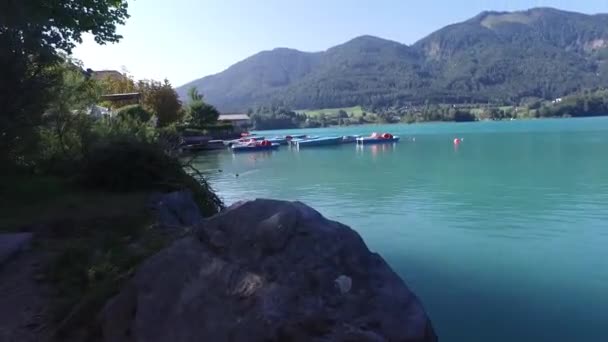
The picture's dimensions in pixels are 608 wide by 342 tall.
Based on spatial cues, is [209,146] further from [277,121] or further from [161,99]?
[277,121]

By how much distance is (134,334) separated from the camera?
13.0 feet

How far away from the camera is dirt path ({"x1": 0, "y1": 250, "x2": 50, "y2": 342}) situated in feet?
15.2

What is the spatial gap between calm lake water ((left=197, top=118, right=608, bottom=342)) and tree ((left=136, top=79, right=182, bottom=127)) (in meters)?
21.6

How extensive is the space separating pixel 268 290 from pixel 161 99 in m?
53.0

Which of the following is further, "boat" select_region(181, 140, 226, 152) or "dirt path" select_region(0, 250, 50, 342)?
"boat" select_region(181, 140, 226, 152)

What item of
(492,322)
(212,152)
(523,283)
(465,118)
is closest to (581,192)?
(523,283)

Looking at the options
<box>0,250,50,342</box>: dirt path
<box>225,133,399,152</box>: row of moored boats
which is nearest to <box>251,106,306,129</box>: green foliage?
<box>225,133,399,152</box>: row of moored boats

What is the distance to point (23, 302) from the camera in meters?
5.21

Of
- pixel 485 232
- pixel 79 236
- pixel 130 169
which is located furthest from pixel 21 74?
pixel 485 232

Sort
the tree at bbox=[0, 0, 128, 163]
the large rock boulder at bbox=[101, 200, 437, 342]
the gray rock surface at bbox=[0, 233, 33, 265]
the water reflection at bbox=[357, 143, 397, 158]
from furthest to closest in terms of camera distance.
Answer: the water reflection at bbox=[357, 143, 397, 158], the tree at bbox=[0, 0, 128, 163], the gray rock surface at bbox=[0, 233, 33, 265], the large rock boulder at bbox=[101, 200, 437, 342]

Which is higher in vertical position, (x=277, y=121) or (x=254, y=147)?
(x=254, y=147)

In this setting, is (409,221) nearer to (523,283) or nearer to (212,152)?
(523,283)

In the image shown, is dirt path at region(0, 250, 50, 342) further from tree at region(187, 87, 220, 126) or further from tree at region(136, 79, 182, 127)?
tree at region(187, 87, 220, 126)

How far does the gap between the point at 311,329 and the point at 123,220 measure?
5090mm
